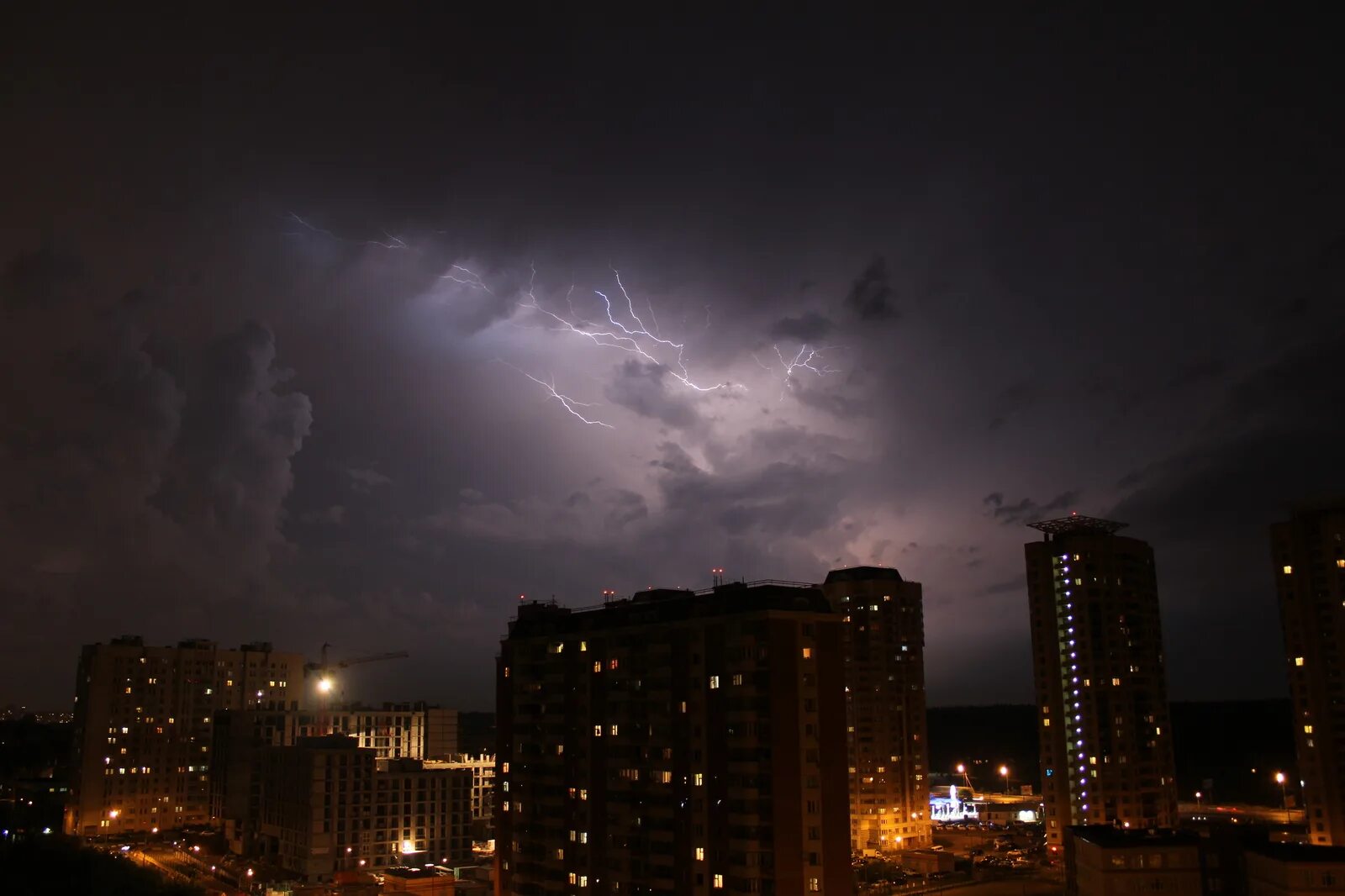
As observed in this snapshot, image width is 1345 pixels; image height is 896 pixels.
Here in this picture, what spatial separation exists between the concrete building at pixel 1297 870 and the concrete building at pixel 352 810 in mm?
67961

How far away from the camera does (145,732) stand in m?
126

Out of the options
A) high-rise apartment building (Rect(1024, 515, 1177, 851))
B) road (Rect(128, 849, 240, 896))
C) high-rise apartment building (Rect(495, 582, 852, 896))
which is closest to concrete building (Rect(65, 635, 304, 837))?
road (Rect(128, 849, 240, 896))

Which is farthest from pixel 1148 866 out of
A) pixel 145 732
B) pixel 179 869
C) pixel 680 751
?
pixel 145 732

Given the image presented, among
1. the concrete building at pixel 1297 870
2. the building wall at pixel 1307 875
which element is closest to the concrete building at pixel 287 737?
the concrete building at pixel 1297 870

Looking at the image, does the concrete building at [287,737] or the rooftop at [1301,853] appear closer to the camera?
the rooftop at [1301,853]

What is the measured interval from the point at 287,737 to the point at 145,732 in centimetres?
2359

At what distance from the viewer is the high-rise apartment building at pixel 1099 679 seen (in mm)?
99375

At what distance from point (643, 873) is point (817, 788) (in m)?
12.2

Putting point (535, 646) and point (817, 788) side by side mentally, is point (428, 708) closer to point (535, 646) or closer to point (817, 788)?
point (535, 646)

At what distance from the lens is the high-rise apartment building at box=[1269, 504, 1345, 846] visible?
284 feet

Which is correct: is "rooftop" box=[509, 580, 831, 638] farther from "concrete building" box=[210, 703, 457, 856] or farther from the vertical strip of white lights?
the vertical strip of white lights

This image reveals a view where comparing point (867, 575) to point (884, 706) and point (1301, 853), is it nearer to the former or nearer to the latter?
point (884, 706)

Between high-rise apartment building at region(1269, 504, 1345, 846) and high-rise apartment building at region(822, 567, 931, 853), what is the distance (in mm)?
39613

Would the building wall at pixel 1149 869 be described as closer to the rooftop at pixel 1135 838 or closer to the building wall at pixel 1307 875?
the rooftop at pixel 1135 838
